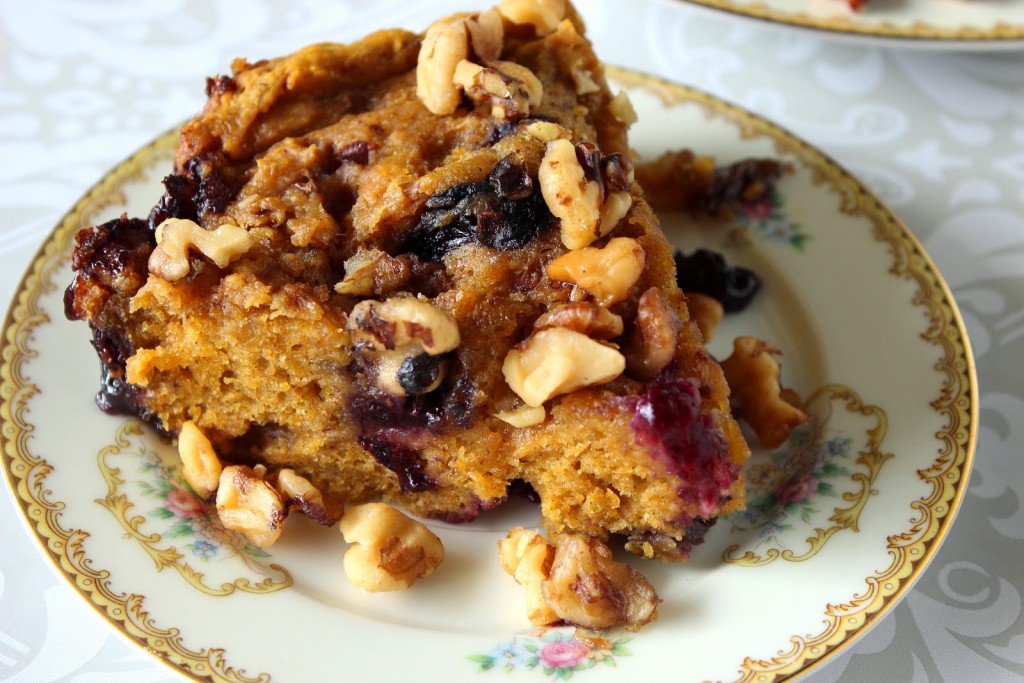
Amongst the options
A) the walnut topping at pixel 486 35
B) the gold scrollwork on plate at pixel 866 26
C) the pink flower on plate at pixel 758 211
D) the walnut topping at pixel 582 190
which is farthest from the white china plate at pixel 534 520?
the walnut topping at pixel 486 35

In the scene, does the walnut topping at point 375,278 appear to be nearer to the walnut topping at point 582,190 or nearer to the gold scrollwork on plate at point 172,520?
the walnut topping at point 582,190

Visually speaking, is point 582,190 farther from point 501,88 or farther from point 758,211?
point 758,211

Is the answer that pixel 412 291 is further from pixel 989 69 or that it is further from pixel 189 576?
pixel 989 69

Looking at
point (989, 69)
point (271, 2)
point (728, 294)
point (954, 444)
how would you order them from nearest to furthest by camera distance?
point (954, 444), point (728, 294), point (989, 69), point (271, 2)

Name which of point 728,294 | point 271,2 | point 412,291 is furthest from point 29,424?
point 271,2

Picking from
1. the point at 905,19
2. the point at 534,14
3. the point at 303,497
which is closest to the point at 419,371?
the point at 303,497
